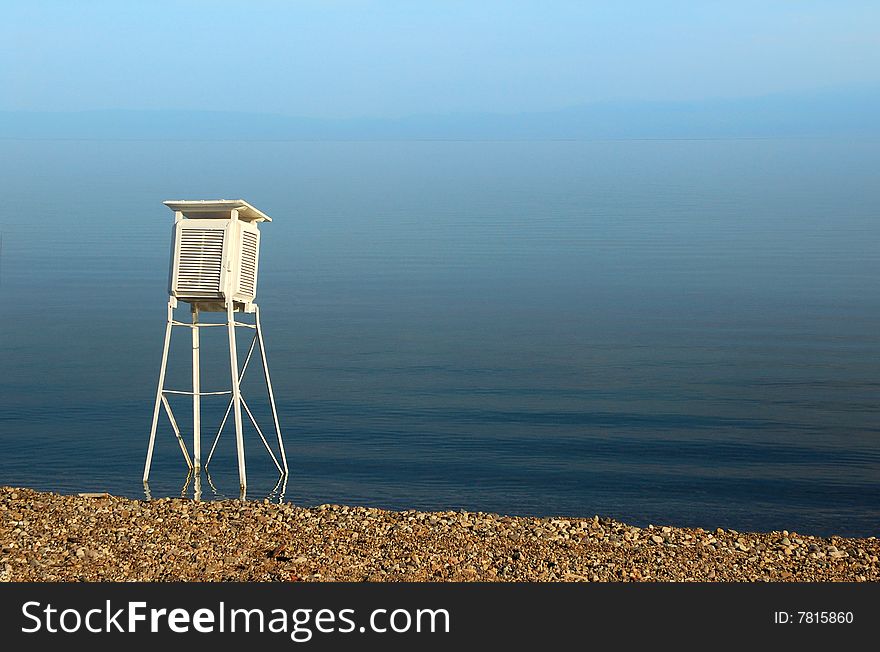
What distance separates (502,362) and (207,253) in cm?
1723

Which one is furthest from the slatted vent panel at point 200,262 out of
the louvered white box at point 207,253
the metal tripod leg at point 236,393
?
the metal tripod leg at point 236,393

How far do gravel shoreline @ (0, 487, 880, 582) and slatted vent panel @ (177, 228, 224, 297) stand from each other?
4485mm

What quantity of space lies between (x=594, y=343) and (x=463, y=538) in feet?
83.3

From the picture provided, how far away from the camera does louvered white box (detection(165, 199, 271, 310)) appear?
20.6 metres

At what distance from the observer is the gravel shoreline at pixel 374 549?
13820 millimetres

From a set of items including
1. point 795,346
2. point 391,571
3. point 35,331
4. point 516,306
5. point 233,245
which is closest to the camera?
point 391,571

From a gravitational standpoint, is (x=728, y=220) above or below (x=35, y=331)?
above

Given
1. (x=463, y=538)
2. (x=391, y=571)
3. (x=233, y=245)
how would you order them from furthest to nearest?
1. (x=233, y=245)
2. (x=463, y=538)
3. (x=391, y=571)

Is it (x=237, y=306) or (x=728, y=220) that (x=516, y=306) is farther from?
(x=728, y=220)

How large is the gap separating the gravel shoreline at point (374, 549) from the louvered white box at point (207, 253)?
449 centimetres

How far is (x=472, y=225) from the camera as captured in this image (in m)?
83.2

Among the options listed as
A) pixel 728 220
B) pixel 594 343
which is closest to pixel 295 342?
pixel 594 343

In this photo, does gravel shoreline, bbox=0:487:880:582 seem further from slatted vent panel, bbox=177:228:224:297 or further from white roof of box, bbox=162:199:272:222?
white roof of box, bbox=162:199:272:222

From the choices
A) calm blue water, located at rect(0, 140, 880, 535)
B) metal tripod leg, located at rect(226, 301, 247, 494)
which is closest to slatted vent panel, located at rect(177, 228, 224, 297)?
metal tripod leg, located at rect(226, 301, 247, 494)
